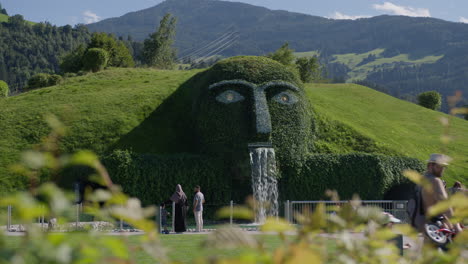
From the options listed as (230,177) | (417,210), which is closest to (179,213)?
(230,177)

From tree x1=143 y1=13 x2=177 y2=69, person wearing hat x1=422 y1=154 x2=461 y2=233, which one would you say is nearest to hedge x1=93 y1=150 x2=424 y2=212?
person wearing hat x1=422 y1=154 x2=461 y2=233

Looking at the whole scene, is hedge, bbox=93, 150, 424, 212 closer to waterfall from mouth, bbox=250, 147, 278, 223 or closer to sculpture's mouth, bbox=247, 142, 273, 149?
waterfall from mouth, bbox=250, 147, 278, 223

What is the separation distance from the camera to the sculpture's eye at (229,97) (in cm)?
2131

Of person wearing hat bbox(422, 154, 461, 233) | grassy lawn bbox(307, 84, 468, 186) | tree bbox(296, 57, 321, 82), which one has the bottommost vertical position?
grassy lawn bbox(307, 84, 468, 186)

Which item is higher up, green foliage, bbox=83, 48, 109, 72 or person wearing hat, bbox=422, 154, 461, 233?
green foliage, bbox=83, 48, 109, 72

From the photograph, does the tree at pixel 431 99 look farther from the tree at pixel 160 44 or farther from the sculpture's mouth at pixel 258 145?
the sculpture's mouth at pixel 258 145

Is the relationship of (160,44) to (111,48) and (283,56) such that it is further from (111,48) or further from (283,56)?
(283,56)

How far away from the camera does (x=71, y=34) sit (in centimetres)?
14312

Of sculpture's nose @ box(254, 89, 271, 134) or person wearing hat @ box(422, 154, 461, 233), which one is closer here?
person wearing hat @ box(422, 154, 461, 233)

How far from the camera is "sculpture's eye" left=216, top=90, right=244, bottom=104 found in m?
21.3

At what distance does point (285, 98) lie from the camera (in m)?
22.1

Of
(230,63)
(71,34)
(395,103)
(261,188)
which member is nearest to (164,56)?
(395,103)

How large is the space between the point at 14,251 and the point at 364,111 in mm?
34897

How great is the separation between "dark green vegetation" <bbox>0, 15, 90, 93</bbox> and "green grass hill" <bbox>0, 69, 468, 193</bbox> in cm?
9064
